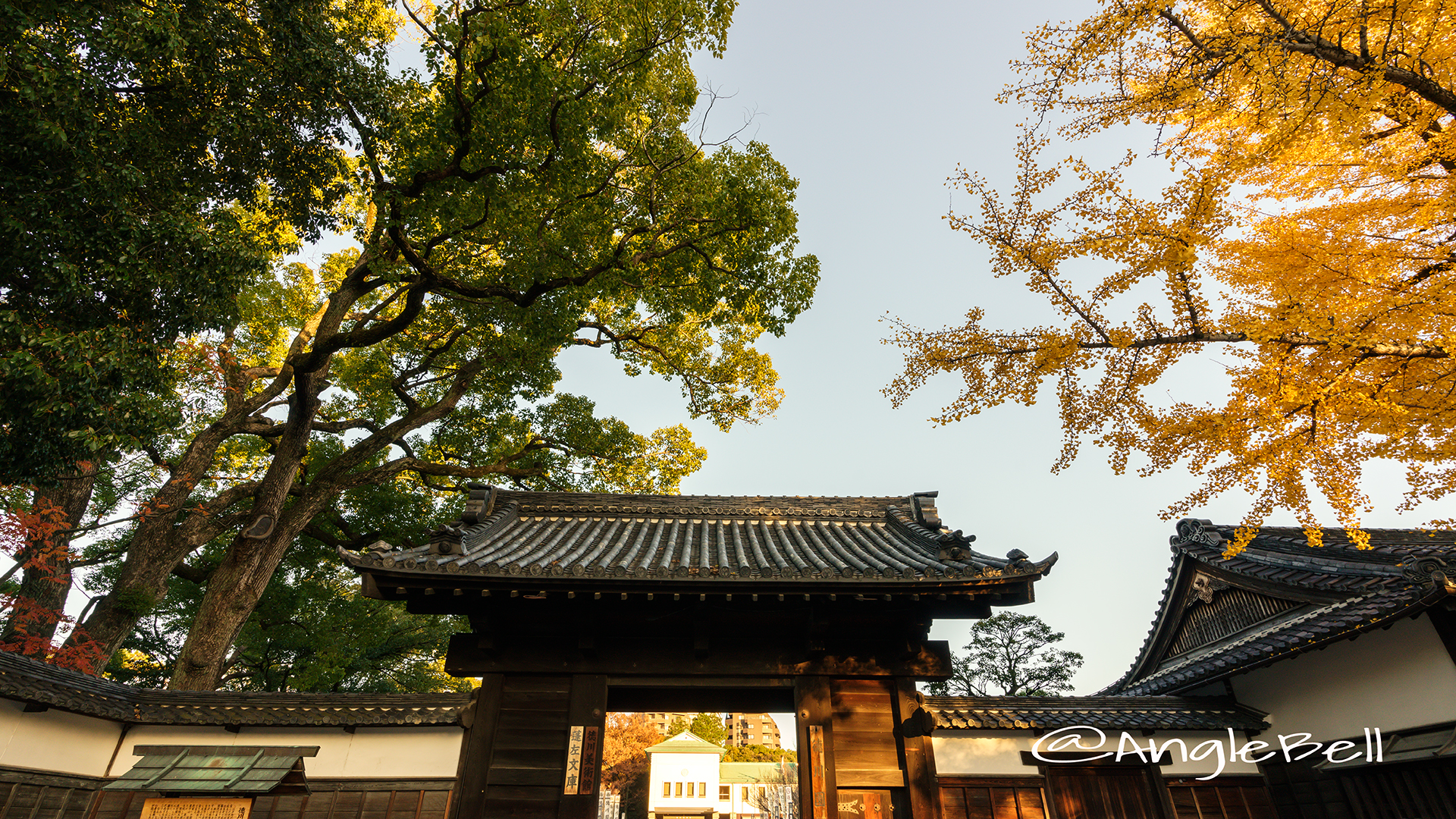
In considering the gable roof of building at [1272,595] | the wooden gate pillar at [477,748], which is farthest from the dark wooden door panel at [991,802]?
the wooden gate pillar at [477,748]

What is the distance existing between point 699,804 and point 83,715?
26.0 meters

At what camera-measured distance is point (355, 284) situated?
13.9 meters

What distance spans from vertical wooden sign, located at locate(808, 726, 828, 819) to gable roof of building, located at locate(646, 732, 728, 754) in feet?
81.6

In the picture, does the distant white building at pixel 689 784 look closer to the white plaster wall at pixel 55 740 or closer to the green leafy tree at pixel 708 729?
the green leafy tree at pixel 708 729

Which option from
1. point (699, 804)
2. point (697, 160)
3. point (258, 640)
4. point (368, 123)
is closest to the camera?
point (368, 123)

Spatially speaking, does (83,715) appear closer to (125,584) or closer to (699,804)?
(125,584)

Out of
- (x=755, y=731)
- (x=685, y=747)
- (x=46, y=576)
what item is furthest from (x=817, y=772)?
(x=755, y=731)

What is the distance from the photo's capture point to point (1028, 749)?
275 inches

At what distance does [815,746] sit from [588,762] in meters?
2.39

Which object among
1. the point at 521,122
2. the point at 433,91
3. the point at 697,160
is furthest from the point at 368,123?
the point at 697,160

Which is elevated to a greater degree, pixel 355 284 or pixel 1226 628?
pixel 355 284

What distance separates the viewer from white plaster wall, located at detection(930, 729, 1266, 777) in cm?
685

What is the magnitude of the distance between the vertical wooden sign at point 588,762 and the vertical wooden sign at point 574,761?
0.09 feet

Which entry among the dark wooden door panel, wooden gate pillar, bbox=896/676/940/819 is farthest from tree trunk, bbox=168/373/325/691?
the dark wooden door panel
